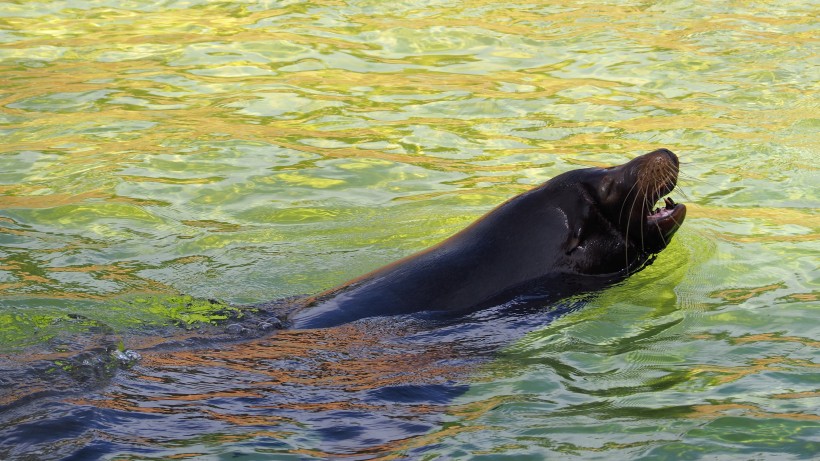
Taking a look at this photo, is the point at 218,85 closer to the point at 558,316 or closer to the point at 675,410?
the point at 558,316

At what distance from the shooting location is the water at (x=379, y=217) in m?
4.60

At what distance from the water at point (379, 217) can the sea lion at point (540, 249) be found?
19 cm

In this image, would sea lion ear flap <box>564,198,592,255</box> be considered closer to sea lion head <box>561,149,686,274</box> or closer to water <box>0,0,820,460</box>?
sea lion head <box>561,149,686,274</box>

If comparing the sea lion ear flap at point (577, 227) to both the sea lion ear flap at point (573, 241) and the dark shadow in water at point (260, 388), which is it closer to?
the sea lion ear flap at point (573, 241)

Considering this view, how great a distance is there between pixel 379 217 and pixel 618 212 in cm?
247

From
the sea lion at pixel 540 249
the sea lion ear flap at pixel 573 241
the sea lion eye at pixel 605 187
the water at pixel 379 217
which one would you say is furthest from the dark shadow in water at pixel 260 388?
the sea lion eye at pixel 605 187

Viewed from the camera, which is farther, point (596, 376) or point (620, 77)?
point (620, 77)

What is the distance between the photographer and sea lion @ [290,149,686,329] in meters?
5.76

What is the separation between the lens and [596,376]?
5.18 meters

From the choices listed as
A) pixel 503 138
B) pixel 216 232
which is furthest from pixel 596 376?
pixel 503 138

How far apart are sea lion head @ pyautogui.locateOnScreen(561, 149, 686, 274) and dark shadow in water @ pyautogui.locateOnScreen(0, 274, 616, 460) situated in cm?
33

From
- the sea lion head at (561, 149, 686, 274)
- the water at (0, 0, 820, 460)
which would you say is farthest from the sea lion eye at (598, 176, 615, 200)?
Answer: the water at (0, 0, 820, 460)

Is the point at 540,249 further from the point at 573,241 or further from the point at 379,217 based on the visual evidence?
the point at 379,217

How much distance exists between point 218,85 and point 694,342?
696 centimetres
